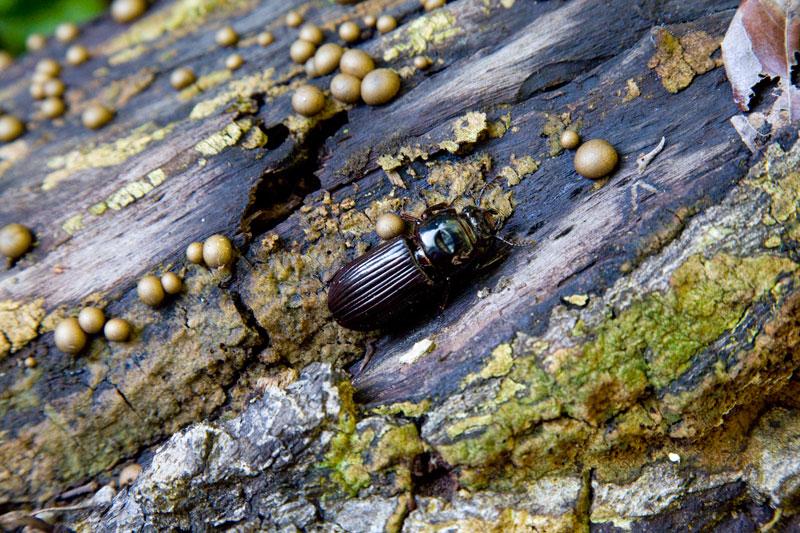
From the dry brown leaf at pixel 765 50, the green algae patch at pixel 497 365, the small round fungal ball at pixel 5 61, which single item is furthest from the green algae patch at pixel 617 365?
the small round fungal ball at pixel 5 61

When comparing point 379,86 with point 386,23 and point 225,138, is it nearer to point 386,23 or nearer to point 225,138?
point 386,23

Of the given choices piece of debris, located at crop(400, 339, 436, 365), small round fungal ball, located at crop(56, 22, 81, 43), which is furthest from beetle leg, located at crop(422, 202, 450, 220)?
small round fungal ball, located at crop(56, 22, 81, 43)

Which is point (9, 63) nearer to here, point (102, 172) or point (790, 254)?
point (102, 172)

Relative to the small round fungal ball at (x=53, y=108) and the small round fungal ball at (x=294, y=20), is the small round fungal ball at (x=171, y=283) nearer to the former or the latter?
the small round fungal ball at (x=53, y=108)

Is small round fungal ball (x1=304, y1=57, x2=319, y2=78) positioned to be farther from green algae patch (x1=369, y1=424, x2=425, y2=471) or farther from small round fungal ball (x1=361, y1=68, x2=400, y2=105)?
green algae patch (x1=369, y1=424, x2=425, y2=471)

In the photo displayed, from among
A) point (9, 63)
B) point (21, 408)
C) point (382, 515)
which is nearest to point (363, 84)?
point (382, 515)
